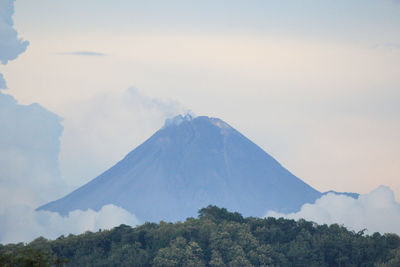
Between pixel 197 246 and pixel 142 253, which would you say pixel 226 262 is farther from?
pixel 142 253

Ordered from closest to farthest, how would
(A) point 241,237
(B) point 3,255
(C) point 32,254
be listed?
(C) point 32,254
(B) point 3,255
(A) point 241,237

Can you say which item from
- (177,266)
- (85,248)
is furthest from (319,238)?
(85,248)

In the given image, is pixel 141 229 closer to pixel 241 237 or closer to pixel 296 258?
pixel 241 237

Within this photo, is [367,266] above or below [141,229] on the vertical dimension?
below

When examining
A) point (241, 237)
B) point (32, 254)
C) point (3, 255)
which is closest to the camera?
point (32, 254)

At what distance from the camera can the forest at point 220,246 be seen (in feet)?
262

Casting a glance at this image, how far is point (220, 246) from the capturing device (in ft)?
269

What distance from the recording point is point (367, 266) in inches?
3231

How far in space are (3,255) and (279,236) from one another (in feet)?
118

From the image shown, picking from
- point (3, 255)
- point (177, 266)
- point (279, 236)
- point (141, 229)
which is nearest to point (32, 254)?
point (3, 255)

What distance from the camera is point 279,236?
88.0 meters

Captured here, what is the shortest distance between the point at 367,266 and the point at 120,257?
25.3m

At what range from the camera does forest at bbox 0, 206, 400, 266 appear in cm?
7981

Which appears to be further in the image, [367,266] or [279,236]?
[279,236]
